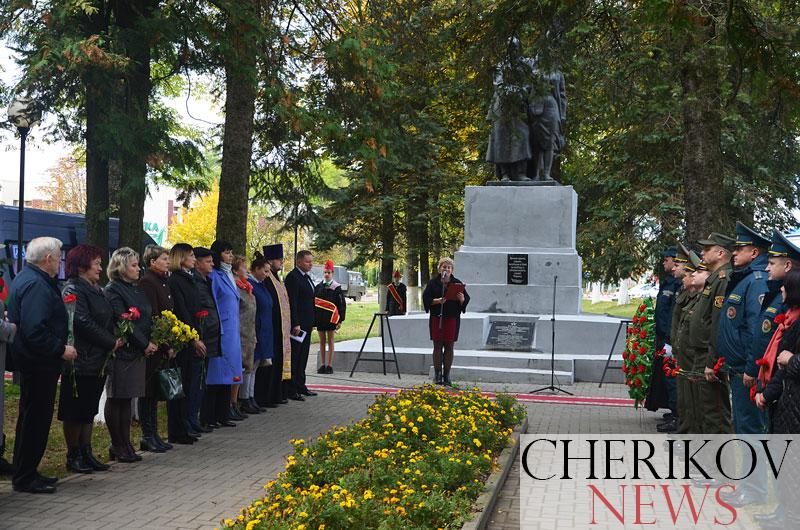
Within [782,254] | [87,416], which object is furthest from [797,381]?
[87,416]

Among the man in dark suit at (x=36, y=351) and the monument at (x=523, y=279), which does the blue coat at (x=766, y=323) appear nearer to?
the man in dark suit at (x=36, y=351)

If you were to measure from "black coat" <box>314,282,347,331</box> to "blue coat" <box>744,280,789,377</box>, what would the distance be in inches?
398

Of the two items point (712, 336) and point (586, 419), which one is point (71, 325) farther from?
point (586, 419)

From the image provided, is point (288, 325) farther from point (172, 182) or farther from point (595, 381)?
point (595, 381)

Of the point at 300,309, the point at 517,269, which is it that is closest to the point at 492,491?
the point at 300,309

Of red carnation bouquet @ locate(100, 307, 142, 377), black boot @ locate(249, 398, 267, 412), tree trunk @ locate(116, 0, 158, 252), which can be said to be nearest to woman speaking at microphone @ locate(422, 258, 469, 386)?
black boot @ locate(249, 398, 267, 412)

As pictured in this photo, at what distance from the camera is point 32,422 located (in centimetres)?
690

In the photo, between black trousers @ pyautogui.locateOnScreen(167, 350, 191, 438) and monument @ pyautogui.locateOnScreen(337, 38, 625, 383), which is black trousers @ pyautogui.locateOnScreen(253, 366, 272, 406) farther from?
monument @ pyautogui.locateOnScreen(337, 38, 625, 383)

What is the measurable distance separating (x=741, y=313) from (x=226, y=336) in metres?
5.59

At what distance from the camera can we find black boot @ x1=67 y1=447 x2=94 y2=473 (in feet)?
25.0

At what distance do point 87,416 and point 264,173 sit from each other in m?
9.16

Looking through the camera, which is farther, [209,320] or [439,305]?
[439,305]

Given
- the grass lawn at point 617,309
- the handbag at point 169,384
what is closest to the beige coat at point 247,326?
the handbag at point 169,384

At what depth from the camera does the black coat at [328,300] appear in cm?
1605
